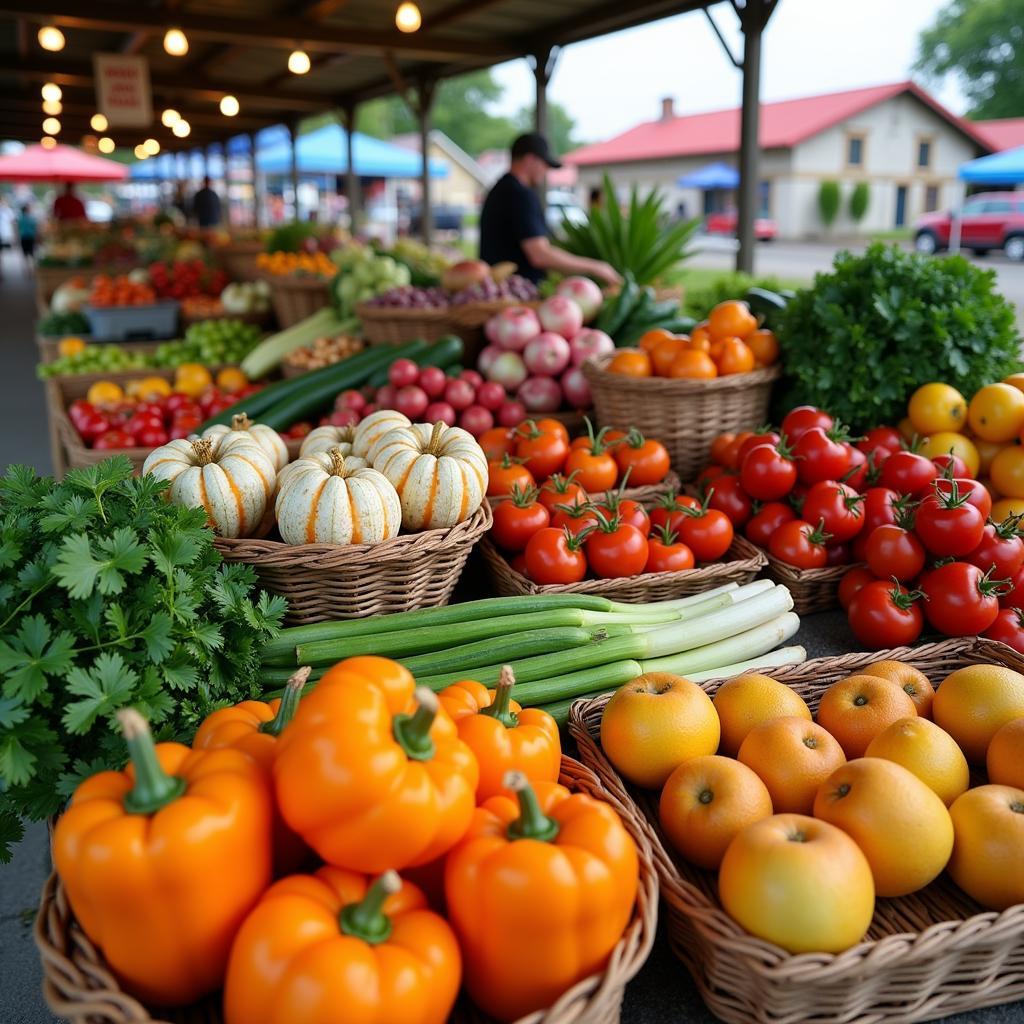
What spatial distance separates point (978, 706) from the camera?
151 centimetres

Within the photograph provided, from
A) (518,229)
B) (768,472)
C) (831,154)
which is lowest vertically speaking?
(768,472)

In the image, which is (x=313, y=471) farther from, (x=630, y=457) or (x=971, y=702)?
(x=971, y=702)

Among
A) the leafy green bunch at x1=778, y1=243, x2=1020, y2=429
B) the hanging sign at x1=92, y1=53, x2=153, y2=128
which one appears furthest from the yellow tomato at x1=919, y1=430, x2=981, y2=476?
the hanging sign at x1=92, y1=53, x2=153, y2=128

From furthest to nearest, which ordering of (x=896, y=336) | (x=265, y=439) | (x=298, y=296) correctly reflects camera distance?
(x=298, y=296), (x=896, y=336), (x=265, y=439)

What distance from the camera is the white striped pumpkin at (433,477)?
1.90 metres

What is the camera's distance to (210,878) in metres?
0.94

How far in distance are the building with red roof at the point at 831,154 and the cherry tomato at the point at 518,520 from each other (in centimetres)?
3187

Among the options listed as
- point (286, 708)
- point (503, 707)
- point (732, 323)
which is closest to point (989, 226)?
point (732, 323)

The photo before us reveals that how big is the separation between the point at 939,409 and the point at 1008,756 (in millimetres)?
1394

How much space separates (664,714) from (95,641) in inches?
34.0

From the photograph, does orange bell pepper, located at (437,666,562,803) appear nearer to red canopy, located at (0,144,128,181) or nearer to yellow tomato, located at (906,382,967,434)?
yellow tomato, located at (906,382,967,434)

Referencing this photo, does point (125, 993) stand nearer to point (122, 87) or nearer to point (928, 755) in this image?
point (928, 755)

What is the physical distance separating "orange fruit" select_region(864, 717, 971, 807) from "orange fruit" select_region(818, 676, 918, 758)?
0.10 m

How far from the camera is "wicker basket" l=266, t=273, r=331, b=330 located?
521 centimetres
